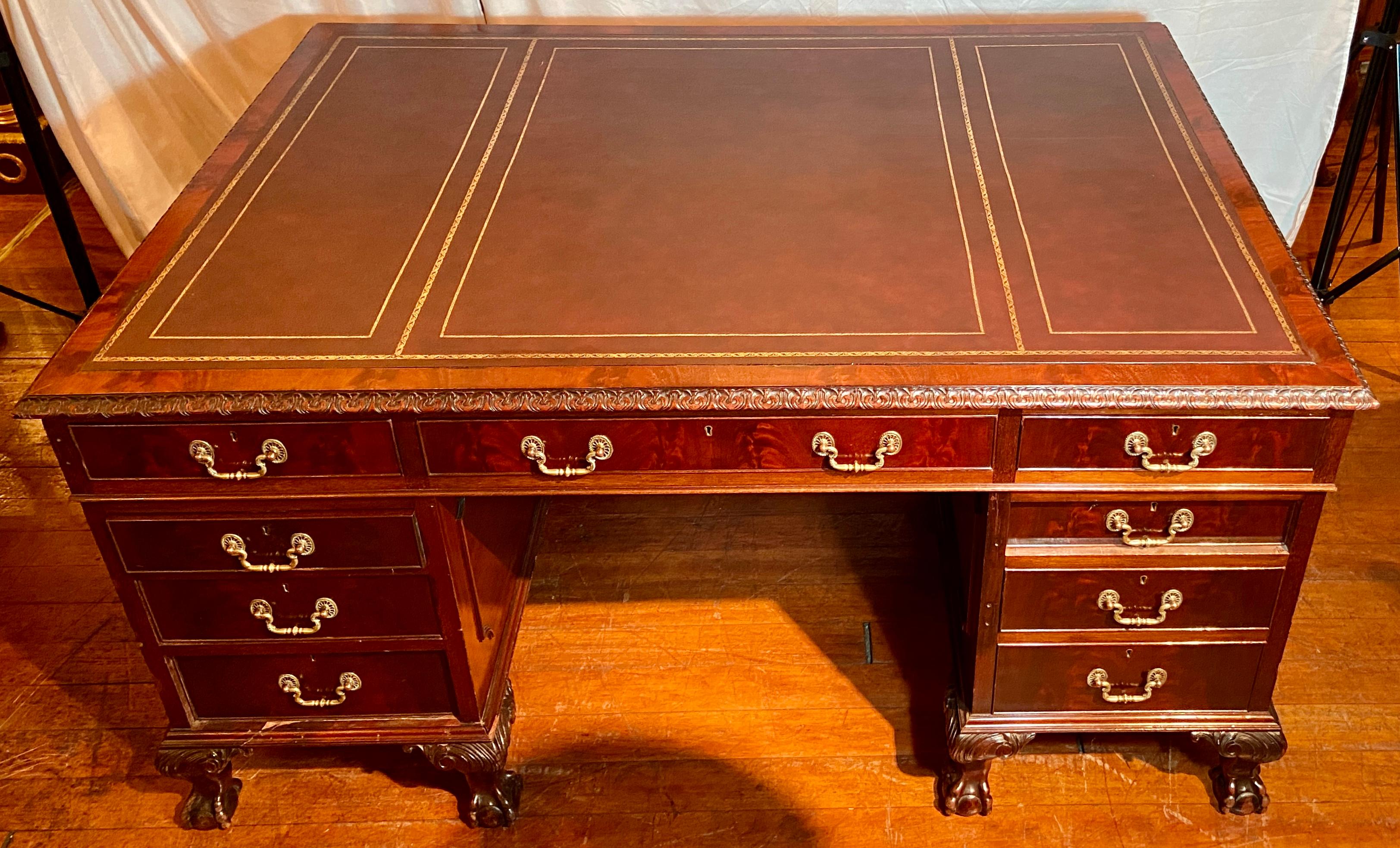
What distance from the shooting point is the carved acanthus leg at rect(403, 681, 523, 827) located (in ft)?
6.28

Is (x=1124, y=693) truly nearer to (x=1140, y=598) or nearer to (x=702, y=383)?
(x=1140, y=598)

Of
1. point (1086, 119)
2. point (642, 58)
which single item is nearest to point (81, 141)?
point (642, 58)

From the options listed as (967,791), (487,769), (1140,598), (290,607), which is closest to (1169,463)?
(1140,598)

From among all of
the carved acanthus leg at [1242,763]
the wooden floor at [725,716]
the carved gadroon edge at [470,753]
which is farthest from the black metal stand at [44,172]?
the carved acanthus leg at [1242,763]

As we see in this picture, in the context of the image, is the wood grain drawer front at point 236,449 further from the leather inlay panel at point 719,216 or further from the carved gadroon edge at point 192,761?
the carved gadroon edge at point 192,761

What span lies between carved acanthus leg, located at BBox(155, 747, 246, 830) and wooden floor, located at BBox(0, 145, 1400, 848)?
0.03 metres

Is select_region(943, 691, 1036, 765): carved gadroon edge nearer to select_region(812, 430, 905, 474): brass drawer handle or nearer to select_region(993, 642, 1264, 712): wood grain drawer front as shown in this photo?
select_region(993, 642, 1264, 712): wood grain drawer front

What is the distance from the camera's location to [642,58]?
2.27 metres

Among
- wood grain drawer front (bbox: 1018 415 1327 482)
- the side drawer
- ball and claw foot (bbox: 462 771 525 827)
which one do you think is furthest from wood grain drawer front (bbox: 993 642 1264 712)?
the side drawer

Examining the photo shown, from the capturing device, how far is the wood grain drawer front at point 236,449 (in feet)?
5.09

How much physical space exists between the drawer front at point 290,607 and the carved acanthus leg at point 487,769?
0.23 metres

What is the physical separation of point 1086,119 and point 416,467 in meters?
1.21

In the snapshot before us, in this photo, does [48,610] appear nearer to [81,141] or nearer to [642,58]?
[81,141]

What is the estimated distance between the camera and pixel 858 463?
1.58 metres
